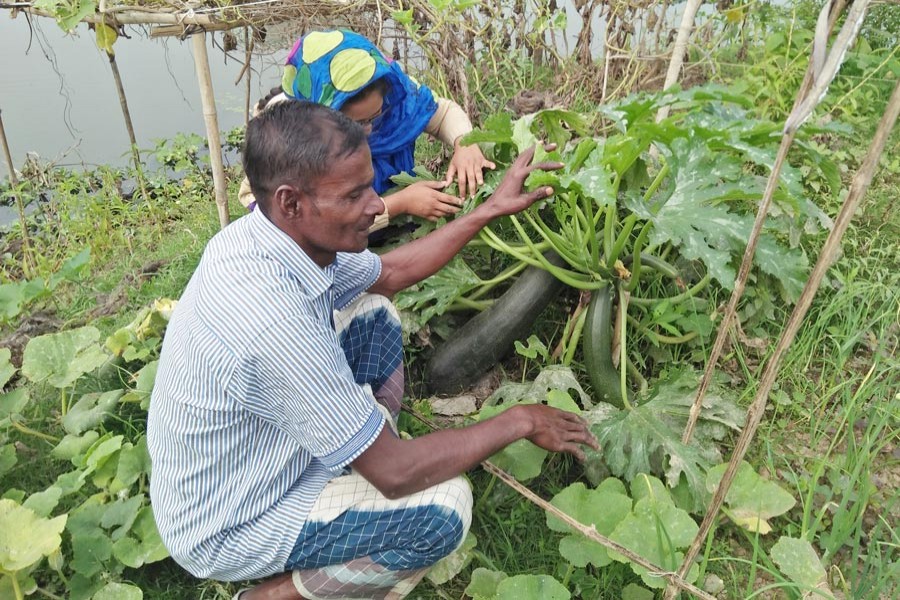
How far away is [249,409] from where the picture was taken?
1597 mm

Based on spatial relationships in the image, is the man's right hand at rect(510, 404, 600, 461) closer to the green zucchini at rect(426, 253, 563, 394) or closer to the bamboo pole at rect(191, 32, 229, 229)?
the green zucchini at rect(426, 253, 563, 394)

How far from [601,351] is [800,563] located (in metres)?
1.02

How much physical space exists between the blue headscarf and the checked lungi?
1458mm

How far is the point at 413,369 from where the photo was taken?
117 inches

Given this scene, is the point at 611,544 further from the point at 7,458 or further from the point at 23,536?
the point at 7,458

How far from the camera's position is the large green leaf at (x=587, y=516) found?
1.90 metres

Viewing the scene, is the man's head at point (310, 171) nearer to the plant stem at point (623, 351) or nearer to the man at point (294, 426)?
the man at point (294, 426)

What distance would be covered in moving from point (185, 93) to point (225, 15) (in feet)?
12.6

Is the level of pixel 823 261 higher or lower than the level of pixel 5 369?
higher

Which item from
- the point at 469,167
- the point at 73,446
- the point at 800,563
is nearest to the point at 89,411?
the point at 73,446

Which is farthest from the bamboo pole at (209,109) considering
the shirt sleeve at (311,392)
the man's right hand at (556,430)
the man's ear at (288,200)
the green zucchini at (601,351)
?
the man's right hand at (556,430)

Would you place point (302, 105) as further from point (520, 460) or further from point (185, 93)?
point (185, 93)

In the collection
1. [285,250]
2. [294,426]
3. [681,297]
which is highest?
[285,250]

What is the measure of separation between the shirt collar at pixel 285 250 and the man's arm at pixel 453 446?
0.42 meters
